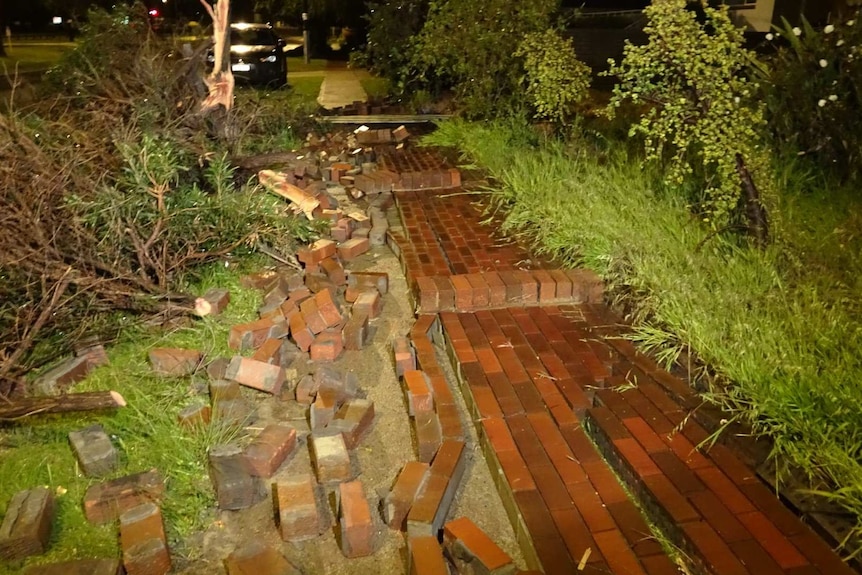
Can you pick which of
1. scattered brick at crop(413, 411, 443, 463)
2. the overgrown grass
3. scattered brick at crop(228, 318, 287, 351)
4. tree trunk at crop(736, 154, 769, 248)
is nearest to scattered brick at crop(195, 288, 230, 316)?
scattered brick at crop(228, 318, 287, 351)

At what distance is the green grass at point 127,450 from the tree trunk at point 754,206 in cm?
296

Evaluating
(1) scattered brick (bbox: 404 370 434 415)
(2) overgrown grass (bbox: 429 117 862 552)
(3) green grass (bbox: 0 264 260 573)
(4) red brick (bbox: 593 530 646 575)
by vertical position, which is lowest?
(3) green grass (bbox: 0 264 260 573)

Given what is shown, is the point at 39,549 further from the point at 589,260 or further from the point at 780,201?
the point at 780,201

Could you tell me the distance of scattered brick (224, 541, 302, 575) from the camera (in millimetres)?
2234

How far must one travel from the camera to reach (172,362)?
11.1ft

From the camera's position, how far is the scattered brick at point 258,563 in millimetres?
2234

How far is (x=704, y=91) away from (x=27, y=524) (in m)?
3.77

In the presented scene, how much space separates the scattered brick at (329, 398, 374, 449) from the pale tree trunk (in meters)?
3.42

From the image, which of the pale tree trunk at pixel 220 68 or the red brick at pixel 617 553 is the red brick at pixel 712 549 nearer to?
the red brick at pixel 617 553

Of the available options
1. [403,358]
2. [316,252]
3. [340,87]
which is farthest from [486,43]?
[340,87]

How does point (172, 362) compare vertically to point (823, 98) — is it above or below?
below

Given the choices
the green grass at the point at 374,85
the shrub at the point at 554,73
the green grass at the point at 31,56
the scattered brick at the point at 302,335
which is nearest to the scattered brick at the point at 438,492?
the scattered brick at the point at 302,335

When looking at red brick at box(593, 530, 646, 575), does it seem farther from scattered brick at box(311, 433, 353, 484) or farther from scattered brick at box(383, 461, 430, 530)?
scattered brick at box(311, 433, 353, 484)

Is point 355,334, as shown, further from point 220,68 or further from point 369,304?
point 220,68
